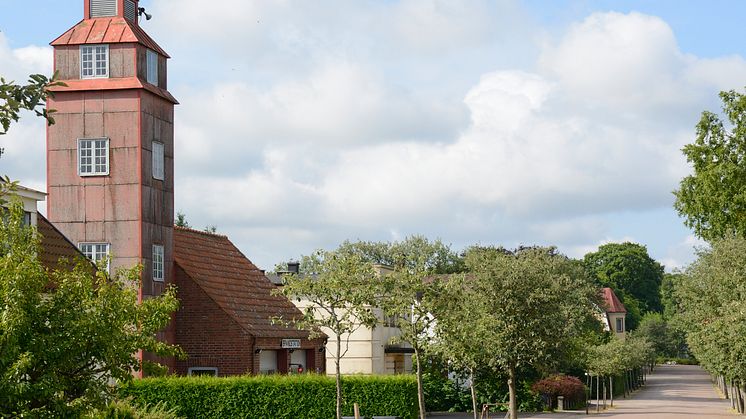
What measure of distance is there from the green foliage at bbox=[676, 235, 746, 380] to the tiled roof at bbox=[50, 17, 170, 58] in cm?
2416

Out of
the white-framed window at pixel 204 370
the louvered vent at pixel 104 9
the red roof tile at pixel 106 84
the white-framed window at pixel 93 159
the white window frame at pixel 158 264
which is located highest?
the louvered vent at pixel 104 9

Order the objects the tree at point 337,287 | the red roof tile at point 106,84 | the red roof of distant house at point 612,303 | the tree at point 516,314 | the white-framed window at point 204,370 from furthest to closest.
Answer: the red roof of distant house at point 612,303
the white-framed window at point 204,370
the red roof tile at point 106,84
the tree at point 516,314
the tree at point 337,287

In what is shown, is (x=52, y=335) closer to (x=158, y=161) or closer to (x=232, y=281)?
(x=158, y=161)

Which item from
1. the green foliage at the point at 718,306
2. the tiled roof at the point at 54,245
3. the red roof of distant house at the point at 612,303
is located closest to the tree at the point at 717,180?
the green foliage at the point at 718,306

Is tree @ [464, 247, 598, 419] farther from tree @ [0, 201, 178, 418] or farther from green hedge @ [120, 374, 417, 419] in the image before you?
tree @ [0, 201, 178, 418]

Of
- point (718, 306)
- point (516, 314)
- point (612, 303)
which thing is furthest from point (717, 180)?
point (612, 303)

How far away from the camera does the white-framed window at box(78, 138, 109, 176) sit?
38281 mm

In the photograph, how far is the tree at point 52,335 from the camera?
42.9 feet

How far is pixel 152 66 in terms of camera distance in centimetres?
3981

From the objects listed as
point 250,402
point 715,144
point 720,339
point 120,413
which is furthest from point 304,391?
point 715,144

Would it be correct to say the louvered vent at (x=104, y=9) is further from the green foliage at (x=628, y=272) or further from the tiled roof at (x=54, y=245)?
the green foliage at (x=628, y=272)

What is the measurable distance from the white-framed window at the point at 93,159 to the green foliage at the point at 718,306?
2387cm

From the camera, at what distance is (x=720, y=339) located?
43.0 metres

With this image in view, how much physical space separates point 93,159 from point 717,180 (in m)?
31.6
